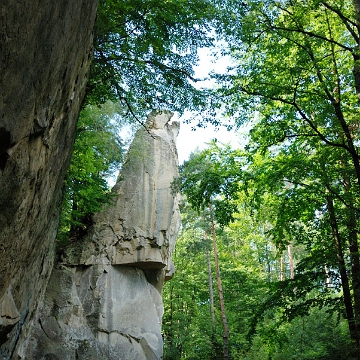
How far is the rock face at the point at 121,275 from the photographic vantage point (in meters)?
12.5

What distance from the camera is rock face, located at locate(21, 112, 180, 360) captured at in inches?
493

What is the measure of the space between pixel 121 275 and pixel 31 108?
12.0m

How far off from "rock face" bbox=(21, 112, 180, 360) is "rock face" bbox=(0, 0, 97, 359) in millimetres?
7276

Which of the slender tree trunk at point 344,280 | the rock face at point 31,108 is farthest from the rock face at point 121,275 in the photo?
the rock face at point 31,108

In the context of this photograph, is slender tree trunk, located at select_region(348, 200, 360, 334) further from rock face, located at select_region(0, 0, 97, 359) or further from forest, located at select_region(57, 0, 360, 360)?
rock face, located at select_region(0, 0, 97, 359)

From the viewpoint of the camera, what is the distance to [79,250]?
14570 mm

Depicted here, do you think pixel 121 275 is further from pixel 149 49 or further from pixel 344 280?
pixel 149 49

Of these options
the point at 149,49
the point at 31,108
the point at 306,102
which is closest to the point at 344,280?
the point at 306,102

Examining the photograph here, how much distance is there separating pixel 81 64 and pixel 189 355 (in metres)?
18.5

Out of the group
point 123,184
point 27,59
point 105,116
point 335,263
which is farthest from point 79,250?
point 27,59

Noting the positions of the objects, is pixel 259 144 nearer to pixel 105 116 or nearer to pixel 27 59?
pixel 105 116

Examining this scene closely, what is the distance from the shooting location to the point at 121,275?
14664 mm

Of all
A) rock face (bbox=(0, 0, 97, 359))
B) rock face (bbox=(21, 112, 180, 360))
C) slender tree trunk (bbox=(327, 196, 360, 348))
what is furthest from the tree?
rock face (bbox=(0, 0, 97, 359))

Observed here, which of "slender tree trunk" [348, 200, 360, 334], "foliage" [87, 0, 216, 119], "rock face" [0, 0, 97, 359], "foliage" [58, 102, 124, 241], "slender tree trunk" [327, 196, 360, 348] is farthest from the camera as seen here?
"foliage" [58, 102, 124, 241]
